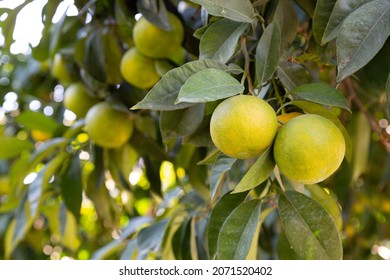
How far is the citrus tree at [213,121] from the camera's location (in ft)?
2.00

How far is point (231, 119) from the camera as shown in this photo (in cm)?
59

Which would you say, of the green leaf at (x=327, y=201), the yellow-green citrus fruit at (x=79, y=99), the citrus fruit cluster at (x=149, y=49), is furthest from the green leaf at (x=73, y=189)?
the green leaf at (x=327, y=201)

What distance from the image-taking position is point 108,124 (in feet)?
3.78

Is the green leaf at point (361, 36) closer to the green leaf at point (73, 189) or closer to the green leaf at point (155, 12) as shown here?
the green leaf at point (155, 12)

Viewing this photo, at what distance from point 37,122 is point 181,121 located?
701mm

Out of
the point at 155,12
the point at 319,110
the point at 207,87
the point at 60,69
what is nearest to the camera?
the point at 207,87

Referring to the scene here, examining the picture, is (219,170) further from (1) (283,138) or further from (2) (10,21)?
(2) (10,21)

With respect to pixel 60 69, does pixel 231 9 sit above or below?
above

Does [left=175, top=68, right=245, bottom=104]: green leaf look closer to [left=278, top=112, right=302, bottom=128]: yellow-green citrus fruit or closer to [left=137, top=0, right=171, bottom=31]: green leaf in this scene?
[left=278, top=112, right=302, bottom=128]: yellow-green citrus fruit

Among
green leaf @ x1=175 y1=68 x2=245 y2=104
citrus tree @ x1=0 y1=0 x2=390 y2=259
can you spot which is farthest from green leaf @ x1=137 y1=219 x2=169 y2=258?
green leaf @ x1=175 y1=68 x2=245 y2=104

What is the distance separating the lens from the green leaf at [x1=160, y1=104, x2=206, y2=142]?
0.76 m

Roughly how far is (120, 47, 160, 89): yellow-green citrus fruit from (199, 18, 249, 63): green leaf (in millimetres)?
344

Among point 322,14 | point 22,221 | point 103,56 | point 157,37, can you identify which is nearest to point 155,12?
point 157,37

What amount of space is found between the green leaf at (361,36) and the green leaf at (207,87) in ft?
0.38
